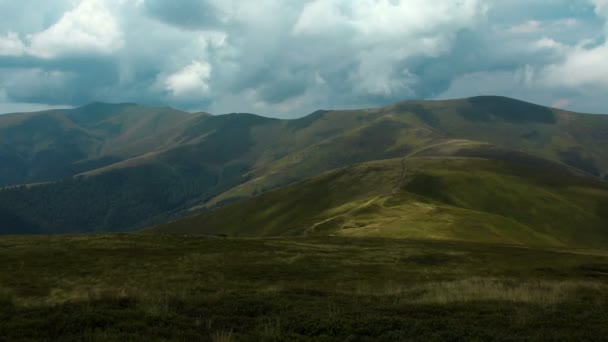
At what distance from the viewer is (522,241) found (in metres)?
146

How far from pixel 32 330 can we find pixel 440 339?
17129 millimetres

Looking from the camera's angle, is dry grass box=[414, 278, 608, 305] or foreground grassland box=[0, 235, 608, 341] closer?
foreground grassland box=[0, 235, 608, 341]

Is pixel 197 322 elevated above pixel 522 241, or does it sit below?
above

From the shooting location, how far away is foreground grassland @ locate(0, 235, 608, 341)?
859 inches

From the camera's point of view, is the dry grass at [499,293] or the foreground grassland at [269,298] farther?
the dry grass at [499,293]

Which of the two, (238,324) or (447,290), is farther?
(447,290)

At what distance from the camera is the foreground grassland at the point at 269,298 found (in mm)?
21812

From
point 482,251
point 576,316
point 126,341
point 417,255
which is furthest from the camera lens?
point 482,251

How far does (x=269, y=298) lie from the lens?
3097 centimetres

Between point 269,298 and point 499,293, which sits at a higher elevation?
point 269,298

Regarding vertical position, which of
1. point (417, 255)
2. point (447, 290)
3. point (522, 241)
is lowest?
point (522, 241)

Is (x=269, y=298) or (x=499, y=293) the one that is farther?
(x=499, y=293)

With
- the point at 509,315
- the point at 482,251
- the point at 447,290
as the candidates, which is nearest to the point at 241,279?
the point at 447,290

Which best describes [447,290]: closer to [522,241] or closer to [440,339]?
[440,339]
